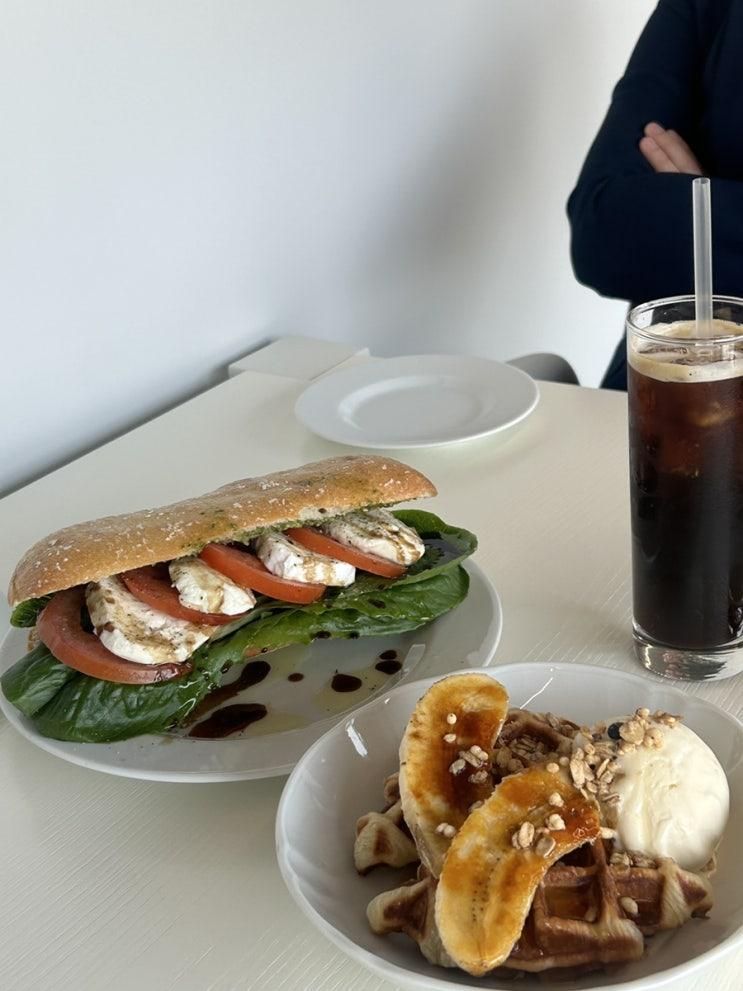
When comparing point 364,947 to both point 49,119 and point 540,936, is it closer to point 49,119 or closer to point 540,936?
point 540,936

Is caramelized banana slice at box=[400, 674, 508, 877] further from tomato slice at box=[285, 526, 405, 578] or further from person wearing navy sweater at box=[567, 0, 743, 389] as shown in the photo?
person wearing navy sweater at box=[567, 0, 743, 389]

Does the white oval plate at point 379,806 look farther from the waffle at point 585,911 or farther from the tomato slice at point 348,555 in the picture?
the tomato slice at point 348,555

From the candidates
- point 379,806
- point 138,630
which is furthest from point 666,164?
point 379,806

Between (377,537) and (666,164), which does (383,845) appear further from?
(666,164)

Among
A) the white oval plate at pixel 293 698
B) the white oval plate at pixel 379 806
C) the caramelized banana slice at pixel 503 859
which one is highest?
the caramelized banana slice at pixel 503 859

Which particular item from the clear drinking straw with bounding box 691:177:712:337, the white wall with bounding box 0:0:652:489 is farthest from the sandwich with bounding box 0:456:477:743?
the white wall with bounding box 0:0:652:489

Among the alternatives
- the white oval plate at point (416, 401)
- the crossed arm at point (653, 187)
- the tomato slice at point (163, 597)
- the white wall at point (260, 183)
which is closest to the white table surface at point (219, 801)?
the white oval plate at point (416, 401)

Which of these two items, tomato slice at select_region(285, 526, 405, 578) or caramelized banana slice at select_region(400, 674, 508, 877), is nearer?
caramelized banana slice at select_region(400, 674, 508, 877)
